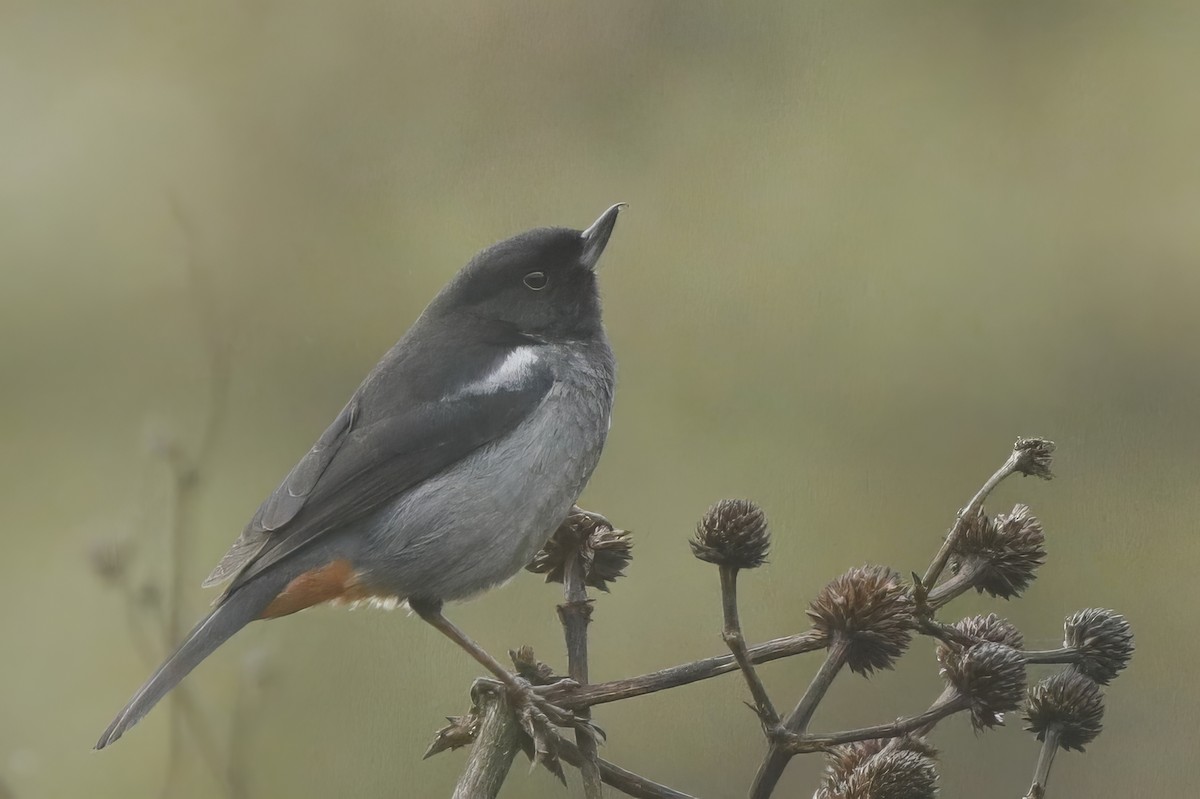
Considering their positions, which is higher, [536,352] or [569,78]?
[569,78]

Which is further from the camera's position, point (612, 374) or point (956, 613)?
point (956, 613)

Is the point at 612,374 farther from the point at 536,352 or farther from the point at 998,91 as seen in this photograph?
the point at 998,91

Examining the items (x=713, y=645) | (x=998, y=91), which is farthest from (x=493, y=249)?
(x=998, y=91)

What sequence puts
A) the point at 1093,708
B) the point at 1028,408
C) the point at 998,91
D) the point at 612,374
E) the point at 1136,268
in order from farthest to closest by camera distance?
the point at 998,91 < the point at 1136,268 < the point at 1028,408 < the point at 612,374 < the point at 1093,708

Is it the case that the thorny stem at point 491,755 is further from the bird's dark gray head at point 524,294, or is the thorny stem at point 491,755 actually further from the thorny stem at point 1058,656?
the bird's dark gray head at point 524,294

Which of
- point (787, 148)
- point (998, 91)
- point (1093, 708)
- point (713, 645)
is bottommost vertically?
point (1093, 708)

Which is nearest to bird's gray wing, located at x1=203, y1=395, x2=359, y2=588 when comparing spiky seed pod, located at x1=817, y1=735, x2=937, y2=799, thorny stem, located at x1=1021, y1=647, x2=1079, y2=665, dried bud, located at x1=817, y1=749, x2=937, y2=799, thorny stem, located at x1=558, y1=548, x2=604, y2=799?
thorny stem, located at x1=558, y1=548, x2=604, y2=799

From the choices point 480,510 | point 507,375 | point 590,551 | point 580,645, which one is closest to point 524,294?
point 507,375

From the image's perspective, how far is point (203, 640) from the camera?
6.60 ft

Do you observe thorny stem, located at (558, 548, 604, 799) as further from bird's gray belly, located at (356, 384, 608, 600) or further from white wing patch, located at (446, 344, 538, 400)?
white wing patch, located at (446, 344, 538, 400)

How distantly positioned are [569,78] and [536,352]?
1042 millimetres

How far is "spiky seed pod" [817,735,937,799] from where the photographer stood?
1421mm

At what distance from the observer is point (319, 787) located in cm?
257

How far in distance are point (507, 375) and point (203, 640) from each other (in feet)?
2.46
